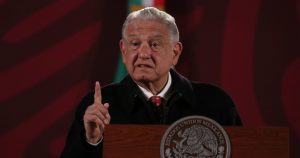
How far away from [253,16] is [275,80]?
342 millimetres

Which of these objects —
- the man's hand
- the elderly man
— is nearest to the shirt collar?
the elderly man

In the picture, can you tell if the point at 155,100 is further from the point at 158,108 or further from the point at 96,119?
the point at 96,119

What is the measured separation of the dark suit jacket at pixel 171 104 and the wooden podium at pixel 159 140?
1.14 ft

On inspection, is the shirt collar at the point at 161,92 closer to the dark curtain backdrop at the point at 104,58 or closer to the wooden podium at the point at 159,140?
the wooden podium at the point at 159,140

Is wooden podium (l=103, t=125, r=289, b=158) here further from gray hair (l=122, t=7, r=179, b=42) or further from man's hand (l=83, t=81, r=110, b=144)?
gray hair (l=122, t=7, r=179, b=42)

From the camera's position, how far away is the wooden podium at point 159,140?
1404 mm

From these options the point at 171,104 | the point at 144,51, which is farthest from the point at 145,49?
the point at 171,104

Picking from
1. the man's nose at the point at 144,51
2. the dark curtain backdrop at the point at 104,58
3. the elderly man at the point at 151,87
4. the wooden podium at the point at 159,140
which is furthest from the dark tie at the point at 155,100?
the dark curtain backdrop at the point at 104,58

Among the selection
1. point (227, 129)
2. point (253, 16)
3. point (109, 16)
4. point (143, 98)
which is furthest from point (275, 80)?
point (227, 129)

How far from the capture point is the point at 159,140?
4.60 feet

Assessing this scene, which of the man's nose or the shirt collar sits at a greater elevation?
the man's nose

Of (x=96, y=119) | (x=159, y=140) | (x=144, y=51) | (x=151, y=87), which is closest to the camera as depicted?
(x=159, y=140)

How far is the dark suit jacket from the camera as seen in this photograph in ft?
6.18

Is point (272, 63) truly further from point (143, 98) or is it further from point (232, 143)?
point (232, 143)
